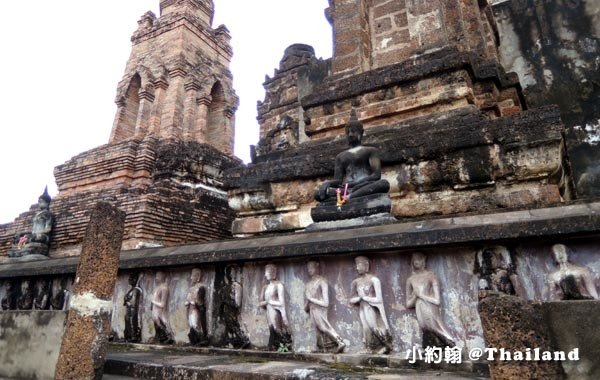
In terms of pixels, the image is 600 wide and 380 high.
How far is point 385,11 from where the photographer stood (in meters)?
8.54

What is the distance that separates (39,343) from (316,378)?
7.77 feet

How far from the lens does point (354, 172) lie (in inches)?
219

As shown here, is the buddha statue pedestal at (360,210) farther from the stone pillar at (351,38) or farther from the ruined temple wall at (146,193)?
the ruined temple wall at (146,193)

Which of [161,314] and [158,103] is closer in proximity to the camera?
[161,314]

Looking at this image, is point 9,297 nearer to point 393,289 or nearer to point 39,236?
point 39,236

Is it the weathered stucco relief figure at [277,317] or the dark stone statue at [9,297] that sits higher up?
the dark stone statue at [9,297]

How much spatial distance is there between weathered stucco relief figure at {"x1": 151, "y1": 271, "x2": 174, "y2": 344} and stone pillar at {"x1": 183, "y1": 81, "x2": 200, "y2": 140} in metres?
9.37

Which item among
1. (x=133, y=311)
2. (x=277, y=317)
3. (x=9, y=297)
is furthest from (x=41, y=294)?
(x=277, y=317)

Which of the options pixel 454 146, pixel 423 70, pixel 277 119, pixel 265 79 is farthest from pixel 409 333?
pixel 265 79

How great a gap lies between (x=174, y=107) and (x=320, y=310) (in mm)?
11388

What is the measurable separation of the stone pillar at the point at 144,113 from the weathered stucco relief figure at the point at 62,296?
26.4ft

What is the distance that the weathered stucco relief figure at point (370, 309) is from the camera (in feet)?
12.1

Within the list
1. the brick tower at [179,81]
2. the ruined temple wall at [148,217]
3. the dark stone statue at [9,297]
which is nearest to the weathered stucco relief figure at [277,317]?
the dark stone statue at [9,297]

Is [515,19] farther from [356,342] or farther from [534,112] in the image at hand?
[356,342]
